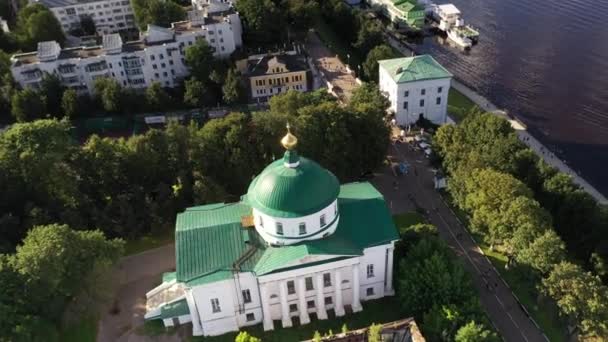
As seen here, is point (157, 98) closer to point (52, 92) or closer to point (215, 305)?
point (52, 92)

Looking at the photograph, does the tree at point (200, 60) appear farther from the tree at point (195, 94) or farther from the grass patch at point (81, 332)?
the grass patch at point (81, 332)

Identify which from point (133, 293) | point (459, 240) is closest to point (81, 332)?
point (133, 293)

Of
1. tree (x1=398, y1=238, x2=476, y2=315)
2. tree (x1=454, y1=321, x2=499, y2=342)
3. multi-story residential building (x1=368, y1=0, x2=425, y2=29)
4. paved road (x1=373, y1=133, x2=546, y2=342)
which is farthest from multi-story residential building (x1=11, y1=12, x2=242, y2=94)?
tree (x1=454, y1=321, x2=499, y2=342)

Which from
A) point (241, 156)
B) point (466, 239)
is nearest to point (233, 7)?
Result: point (241, 156)

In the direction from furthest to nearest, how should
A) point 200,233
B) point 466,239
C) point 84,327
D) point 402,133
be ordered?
point 402,133 < point 466,239 < point 84,327 < point 200,233

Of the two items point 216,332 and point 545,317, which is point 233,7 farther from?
point 545,317

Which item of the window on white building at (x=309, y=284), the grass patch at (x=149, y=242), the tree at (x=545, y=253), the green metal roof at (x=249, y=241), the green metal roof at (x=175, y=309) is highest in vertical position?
the green metal roof at (x=249, y=241)

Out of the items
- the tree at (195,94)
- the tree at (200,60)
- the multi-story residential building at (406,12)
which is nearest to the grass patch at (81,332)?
the tree at (195,94)
